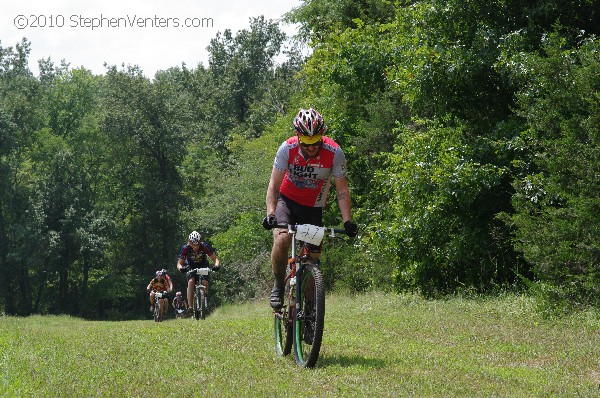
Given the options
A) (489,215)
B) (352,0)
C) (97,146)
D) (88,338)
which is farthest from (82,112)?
(88,338)

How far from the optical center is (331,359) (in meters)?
8.61

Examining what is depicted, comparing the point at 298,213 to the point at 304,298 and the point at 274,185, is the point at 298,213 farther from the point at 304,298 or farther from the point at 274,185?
the point at 304,298

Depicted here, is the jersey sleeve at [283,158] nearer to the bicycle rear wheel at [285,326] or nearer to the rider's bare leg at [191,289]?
the bicycle rear wheel at [285,326]

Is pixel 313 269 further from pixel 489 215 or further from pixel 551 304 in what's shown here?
pixel 489 215

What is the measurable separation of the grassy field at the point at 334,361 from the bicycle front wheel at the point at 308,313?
0.57 feet

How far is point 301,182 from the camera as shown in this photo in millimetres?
8820

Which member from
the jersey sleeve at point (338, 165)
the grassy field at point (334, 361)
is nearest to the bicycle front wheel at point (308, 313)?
the grassy field at point (334, 361)

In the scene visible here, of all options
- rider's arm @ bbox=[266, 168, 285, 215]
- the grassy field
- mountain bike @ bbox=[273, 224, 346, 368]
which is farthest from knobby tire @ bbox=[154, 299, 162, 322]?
rider's arm @ bbox=[266, 168, 285, 215]

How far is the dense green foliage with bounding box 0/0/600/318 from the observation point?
13.7m

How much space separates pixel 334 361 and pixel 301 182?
1.85m

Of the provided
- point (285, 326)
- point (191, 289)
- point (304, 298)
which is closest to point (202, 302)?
point (191, 289)

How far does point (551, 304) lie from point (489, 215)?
5.78 m

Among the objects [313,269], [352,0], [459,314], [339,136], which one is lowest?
[459,314]

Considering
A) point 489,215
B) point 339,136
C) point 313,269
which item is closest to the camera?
point 313,269
